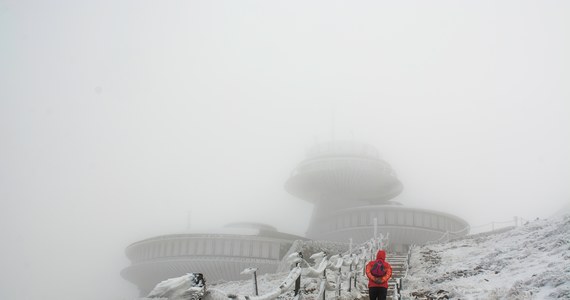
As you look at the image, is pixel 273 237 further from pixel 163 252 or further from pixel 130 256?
pixel 130 256

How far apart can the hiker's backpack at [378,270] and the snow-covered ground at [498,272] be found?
2618 mm

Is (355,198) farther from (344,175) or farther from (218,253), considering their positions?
(218,253)

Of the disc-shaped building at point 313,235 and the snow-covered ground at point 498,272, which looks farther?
the disc-shaped building at point 313,235

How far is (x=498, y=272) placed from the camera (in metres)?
15.3

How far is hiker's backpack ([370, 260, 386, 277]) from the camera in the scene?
1136 centimetres

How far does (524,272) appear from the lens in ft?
45.8

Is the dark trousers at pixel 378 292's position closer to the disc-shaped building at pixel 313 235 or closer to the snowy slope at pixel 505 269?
the snowy slope at pixel 505 269

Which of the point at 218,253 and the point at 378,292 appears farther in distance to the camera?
the point at 218,253

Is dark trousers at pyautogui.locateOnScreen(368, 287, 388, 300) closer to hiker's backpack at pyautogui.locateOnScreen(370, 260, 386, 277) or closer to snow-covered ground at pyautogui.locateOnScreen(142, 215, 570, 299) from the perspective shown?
hiker's backpack at pyautogui.locateOnScreen(370, 260, 386, 277)

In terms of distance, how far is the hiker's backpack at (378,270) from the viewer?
11.4 metres

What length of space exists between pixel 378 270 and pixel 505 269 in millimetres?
5910

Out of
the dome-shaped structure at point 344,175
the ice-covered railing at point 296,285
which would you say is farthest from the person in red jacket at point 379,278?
the dome-shaped structure at point 344,175

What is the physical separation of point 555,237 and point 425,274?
4386mm

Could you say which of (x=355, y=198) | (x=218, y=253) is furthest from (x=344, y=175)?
(x=218, y=253)
